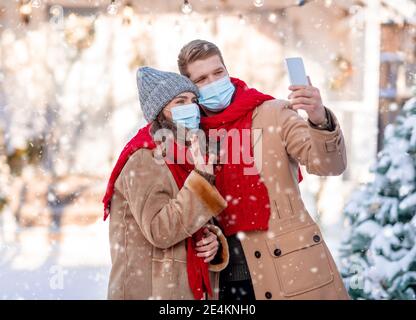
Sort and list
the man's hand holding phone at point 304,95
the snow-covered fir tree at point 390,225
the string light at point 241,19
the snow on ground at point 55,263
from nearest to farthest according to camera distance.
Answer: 1. the man's hand holding phone at point 304,95
2. the snow-covered fir tree at point 390,225
3. the snow on ground at point 55,263
4. the string light at point 241,19

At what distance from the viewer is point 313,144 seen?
2.16 meters

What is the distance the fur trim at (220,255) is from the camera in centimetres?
226

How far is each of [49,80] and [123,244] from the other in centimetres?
602

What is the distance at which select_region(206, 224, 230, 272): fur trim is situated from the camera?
2.26 m

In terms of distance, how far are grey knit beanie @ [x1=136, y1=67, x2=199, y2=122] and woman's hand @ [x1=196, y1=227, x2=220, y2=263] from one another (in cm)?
53

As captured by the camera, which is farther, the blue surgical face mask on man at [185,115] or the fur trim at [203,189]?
the blue surgical face mask on man at [185,115]

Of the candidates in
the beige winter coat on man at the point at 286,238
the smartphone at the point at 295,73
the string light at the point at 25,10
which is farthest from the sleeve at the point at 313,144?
the string light at the point at 25,10

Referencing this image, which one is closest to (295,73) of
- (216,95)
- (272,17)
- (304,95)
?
(304,95)

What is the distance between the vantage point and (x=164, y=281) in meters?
2.22

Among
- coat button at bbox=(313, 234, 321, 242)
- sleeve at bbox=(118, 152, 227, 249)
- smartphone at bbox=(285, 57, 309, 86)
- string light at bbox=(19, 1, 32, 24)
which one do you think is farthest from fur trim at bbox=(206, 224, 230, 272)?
string light at bbox=(19, 1, 32, 24)

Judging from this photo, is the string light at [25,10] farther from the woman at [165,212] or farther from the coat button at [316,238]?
the coat button at [316,238]

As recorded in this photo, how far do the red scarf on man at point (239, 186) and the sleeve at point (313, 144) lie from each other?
0.15 metres

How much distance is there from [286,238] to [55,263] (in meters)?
5.75

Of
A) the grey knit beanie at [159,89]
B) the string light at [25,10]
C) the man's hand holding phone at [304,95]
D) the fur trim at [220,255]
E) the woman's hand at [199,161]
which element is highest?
the string light at [25,10]
